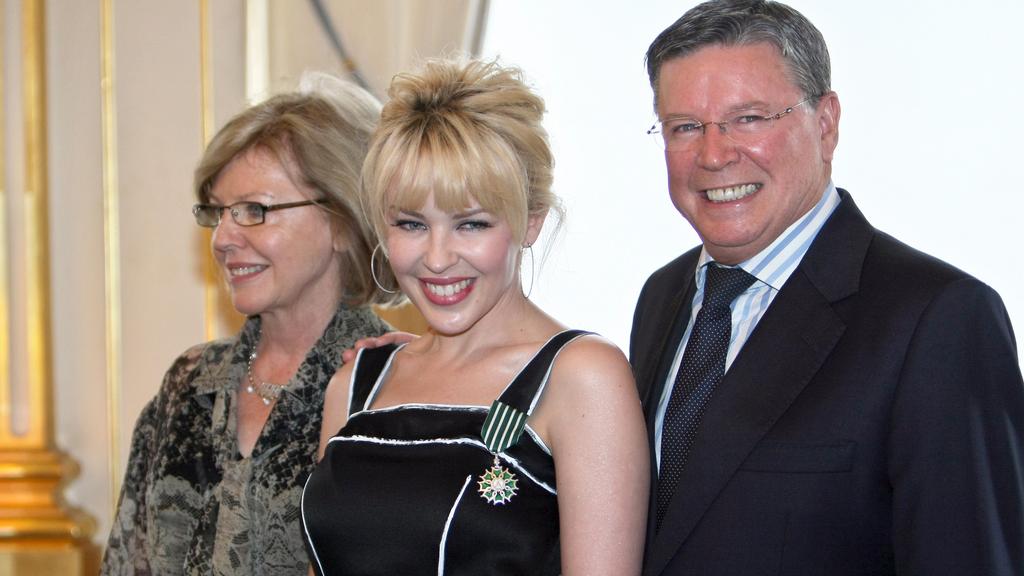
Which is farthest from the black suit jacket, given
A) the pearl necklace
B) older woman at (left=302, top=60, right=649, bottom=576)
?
the pearl necklace

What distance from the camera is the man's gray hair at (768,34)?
70.2 inches

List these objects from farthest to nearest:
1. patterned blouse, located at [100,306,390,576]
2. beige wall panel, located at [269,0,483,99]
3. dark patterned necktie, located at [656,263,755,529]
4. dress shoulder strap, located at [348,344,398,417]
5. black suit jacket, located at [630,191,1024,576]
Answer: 1. beige wall panel, located at [269,0,483,99]
2. patterned blouse, located at [100,306,390,576]
3. dress shoulder strap, located at [348,344,398,417]
4. dark patterned necktie, located at [656,263,755,529]
5. black suit jacket, located at [630,191,1024,576]

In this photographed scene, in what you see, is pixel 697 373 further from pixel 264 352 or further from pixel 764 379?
pixel 264 352

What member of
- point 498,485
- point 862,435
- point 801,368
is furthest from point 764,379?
point 498,485

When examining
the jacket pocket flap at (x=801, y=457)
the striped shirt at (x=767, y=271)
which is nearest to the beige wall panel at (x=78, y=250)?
the striped shirt at (x=767, y=271)

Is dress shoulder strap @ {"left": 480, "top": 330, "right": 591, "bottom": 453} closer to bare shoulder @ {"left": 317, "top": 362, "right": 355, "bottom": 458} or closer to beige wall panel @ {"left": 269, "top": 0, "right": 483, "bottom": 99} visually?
bare shoulder @ {"left": 317, "top": 362, "right": 355, "bottom": 458}

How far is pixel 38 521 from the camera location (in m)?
3.59

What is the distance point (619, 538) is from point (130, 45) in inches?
104

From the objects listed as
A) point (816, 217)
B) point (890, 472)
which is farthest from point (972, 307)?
point (816, 217)

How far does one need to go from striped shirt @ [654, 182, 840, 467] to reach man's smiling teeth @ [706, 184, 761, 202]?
0.09 meters

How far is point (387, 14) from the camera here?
3201 mm

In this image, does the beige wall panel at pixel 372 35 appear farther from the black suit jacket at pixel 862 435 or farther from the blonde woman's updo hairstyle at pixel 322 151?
the black suit jacket at pixel 862 435

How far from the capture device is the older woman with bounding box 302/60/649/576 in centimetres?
165

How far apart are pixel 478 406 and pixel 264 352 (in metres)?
0.75
